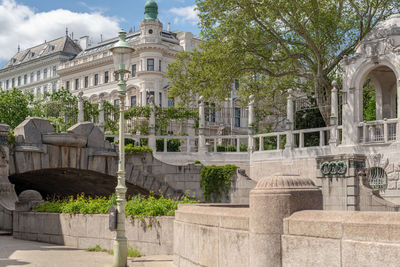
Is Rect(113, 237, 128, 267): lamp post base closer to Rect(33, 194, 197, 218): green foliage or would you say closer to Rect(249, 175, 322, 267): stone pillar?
Rect(33, 194, 197, 218): green foliage

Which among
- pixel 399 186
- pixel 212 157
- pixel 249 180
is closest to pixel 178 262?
pixel 399 186

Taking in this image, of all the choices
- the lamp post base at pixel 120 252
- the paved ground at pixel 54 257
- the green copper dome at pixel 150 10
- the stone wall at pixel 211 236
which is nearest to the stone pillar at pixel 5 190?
the paved ground at pixel 54 257

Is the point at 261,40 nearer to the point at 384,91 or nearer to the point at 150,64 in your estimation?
the point at 384,91

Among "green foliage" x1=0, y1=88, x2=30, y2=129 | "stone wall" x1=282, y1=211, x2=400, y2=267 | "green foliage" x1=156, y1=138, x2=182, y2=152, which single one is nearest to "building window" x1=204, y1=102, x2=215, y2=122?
"green foliage" x1=156, y1=138, x2=182, y2=152

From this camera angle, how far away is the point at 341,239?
6383mm

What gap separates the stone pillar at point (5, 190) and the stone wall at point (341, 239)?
579 inches

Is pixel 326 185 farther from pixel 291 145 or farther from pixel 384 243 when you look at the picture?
pixel 384 243

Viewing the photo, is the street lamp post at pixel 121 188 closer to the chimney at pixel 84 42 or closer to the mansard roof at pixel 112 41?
the mansard roof at pixel 112 41

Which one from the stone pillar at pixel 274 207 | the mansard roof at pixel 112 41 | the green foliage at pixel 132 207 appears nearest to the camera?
the stone pillar at pixel 274 207

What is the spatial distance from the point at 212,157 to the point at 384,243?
23.7 m

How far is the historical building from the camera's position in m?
78.4

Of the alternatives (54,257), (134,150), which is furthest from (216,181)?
(54,257)

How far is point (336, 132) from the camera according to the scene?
2558 cm

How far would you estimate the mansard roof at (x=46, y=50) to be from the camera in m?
80.4
